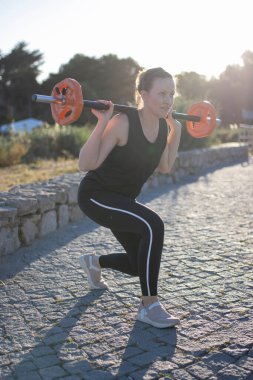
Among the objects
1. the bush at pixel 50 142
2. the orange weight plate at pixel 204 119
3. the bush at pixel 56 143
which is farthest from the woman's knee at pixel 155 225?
the bush at pixel 56 143

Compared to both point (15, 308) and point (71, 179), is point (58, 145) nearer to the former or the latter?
point (71, 179)

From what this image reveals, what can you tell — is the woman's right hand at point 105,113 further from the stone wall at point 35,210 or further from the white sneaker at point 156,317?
the stone wall at point 35,210

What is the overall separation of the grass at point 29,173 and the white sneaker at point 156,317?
4676 millimetres

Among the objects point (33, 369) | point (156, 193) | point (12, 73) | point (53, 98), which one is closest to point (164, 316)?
point (33, 369)

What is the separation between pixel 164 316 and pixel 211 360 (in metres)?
0.52

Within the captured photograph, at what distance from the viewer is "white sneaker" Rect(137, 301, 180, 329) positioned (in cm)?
292

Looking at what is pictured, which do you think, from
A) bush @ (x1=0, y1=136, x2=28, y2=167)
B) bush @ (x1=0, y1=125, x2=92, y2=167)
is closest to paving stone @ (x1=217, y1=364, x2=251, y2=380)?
bush @ (x1=0, y1=136, x2=28, y2=167)

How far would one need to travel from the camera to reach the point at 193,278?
389 centimetres

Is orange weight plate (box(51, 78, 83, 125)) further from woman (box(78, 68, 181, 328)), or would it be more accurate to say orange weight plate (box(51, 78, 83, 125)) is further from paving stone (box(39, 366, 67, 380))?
paving stone (box(39, 366, 67, 380))

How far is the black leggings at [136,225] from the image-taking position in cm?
290

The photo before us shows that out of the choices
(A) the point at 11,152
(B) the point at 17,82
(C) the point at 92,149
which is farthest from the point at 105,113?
(B) the point at 17,82

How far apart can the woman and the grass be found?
4445 mm

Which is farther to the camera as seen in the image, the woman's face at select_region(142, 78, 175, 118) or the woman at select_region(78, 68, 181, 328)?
the woman's face at select_region(142, 78, 175, 118)

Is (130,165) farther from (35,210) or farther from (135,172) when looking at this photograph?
(35,210)
